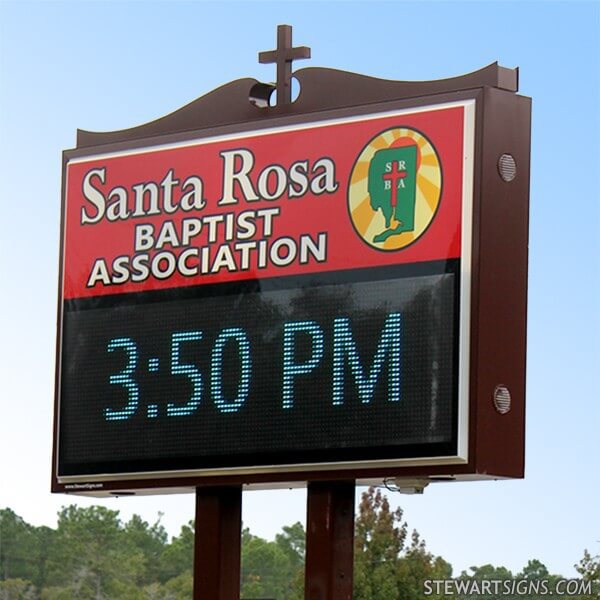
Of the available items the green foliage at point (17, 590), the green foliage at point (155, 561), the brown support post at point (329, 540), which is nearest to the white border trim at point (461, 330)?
the brown support post at point (329, 540)

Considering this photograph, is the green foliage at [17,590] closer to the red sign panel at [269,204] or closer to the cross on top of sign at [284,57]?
the red sign panel at [269,204]

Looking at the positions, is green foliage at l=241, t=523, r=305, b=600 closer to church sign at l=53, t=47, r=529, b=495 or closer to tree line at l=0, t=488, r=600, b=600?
tree line at l=0, t=488, r=600, b=600

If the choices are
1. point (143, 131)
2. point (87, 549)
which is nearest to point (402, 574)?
point (87, 549)

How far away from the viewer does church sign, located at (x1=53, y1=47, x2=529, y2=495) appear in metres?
9.64

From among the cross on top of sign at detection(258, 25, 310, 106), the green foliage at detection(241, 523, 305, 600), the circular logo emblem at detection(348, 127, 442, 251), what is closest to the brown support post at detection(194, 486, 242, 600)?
the circular logo emblem at detection(348, 127, 442, 251)

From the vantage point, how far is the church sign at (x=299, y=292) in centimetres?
964

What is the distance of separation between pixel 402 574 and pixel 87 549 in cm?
1322

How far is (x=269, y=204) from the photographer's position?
34.2 feet

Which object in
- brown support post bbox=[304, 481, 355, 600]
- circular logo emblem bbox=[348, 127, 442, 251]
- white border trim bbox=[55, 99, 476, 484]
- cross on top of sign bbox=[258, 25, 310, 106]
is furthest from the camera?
cross on top of sign bbox=[258, 25, 310, 106]

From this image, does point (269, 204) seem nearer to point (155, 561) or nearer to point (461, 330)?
point (461, 330)

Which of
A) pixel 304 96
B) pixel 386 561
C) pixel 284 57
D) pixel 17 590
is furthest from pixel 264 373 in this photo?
pixel 17 590

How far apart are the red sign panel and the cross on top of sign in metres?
0.35

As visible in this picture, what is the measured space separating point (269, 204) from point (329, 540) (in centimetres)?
183

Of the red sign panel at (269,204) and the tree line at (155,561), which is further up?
the red sign panel at (269,204)
